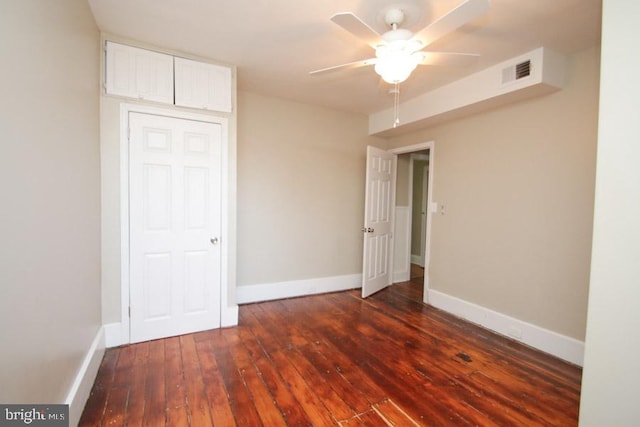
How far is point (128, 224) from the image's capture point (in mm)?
2525

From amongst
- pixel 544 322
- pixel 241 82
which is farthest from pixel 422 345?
pixel 241 82

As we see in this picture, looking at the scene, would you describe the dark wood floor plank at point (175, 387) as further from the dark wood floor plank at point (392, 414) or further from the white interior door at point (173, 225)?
the dark wood floor plank at point (392, 414)

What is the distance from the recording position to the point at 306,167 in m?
3.99

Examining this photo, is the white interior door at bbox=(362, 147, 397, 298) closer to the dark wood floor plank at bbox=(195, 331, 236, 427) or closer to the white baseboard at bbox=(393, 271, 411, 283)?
the white baseboard at bbox=(393, 271, 411, 283)

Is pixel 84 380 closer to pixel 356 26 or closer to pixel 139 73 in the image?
pixel 139 73

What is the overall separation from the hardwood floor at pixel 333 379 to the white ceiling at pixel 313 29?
2674mm

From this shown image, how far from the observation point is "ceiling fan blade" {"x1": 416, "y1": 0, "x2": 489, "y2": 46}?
54.7 inches

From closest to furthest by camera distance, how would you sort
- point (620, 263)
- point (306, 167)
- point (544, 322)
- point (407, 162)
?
point (620, 263) → point (544, 322) → point (306, 167) → point (407, 162)

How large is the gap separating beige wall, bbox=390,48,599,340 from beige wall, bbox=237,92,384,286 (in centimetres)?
129

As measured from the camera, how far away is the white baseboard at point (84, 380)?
1.57 metres

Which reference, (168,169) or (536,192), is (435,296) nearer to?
(536,192)

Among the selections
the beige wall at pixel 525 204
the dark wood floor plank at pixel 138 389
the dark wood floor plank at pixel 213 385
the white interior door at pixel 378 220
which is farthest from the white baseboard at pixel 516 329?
the dark wood floor plank at pixel 138 389

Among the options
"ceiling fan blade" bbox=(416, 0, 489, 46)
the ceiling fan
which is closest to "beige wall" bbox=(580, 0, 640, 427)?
"ceiling fan blade" bbox=(416, 0, 489, 46)

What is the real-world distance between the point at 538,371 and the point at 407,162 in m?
3.35
